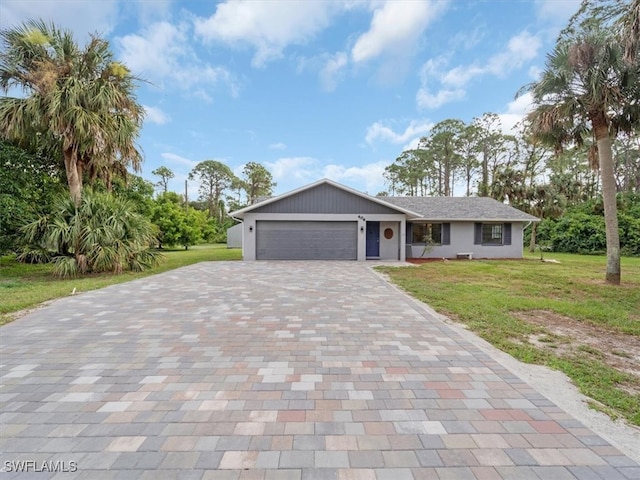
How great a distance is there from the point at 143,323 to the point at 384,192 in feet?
126

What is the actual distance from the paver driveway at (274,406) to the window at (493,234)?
1394 centimetres

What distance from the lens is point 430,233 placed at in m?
16.7

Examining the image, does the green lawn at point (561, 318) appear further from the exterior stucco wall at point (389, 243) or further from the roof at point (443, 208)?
the roof at point (443, 208)

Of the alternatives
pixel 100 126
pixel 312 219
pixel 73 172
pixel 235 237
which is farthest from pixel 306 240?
pixel 235 237

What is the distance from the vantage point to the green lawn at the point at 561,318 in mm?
3082

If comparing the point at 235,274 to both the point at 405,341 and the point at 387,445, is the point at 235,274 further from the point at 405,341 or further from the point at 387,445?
the point at 387,445

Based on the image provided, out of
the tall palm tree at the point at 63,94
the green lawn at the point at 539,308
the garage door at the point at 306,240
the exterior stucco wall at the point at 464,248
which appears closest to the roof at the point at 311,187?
the garage door at the point at 306,240

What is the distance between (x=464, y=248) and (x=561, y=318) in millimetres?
11924

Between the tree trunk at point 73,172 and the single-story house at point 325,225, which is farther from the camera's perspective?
the single-story house at point 325,225

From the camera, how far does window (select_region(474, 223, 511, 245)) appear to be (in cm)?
1662

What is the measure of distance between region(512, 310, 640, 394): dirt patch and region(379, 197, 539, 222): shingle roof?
10.9 m

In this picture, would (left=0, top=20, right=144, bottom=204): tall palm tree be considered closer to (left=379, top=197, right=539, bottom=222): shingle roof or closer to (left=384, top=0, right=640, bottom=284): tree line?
(left=384, top=0, right=640, bottom=284): tree line

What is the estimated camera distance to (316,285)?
8.24m

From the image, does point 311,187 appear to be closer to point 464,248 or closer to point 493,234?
point 464,248
